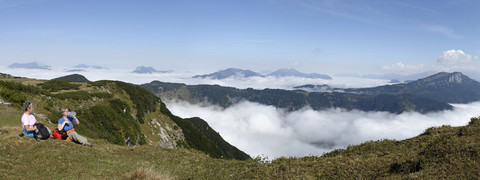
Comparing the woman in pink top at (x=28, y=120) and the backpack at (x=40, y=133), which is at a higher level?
the woman in pink top at (x=28, y=120)

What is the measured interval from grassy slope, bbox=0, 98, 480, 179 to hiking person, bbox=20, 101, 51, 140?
65cm

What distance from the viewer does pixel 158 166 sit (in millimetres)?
17422

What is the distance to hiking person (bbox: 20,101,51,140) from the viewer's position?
1672 cm

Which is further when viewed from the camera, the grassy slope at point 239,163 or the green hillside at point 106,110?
the green hillside at point 106,110

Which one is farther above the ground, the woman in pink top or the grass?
the woman in pink top

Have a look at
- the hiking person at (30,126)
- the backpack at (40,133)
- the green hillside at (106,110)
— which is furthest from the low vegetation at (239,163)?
the green hillside at (106,110)

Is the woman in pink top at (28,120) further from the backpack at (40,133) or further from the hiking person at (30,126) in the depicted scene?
the backpack at (40,133)

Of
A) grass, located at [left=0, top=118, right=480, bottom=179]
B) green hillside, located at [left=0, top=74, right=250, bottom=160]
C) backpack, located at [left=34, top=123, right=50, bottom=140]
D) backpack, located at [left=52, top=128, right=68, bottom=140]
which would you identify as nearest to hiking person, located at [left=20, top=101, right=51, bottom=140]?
backpack, located at [left=34, top=123, right=50, bottom=140]

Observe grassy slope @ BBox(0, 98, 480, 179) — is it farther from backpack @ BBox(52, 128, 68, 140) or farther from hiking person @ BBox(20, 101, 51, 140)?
backpack @ BBox(52, 128, 68, 140)

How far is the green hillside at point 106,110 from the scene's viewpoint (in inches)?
1524

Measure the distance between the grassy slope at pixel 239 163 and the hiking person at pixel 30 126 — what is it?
654 millimetres

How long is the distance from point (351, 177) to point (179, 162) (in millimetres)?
12156

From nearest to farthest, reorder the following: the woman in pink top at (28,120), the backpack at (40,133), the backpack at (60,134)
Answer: the woman in pink top at (28,120) → the backpack at (40,133) → the backpack at (60,134)

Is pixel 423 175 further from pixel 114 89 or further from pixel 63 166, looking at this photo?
pixel 114 89
